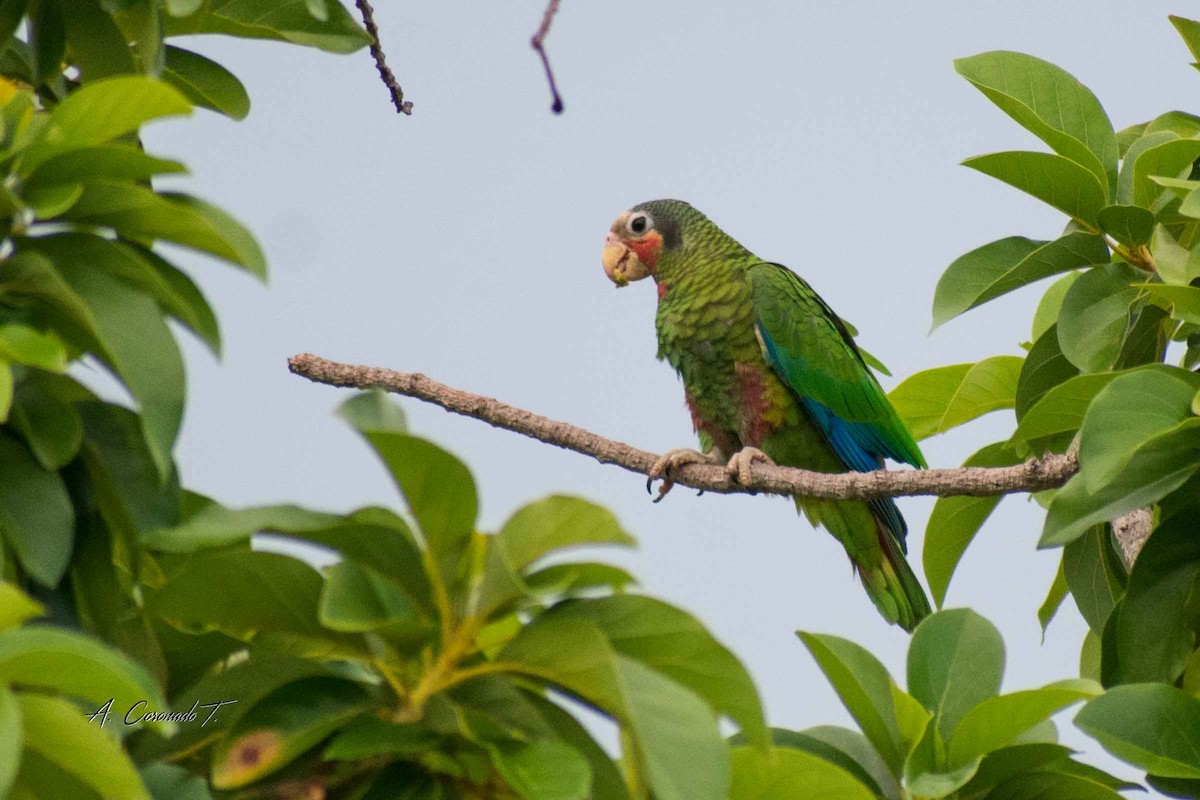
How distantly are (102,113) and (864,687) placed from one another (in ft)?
3.54

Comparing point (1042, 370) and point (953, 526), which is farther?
point (953, 526)

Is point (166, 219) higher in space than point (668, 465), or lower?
higher

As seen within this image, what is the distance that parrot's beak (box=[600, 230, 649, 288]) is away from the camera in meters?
3.65

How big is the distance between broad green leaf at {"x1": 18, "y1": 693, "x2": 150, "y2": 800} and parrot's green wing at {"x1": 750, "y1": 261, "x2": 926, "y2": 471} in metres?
2.51

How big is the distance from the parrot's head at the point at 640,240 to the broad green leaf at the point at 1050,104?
166cm

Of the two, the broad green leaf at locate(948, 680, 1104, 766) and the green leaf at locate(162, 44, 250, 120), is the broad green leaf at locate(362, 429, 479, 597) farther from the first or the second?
the green leaf at locate(162, 44, 250, 120)

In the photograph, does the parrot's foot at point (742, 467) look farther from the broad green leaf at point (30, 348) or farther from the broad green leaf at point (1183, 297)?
the broad green leaf at point (30, 348)

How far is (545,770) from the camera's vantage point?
0.91 metres

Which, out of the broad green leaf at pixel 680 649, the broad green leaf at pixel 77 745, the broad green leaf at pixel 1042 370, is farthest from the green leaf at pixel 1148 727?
the broad green leaf at pixel 77 745

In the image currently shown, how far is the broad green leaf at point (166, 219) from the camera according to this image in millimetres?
931

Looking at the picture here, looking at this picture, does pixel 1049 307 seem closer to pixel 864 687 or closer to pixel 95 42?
pixel 864 687

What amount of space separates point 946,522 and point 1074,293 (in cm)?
49

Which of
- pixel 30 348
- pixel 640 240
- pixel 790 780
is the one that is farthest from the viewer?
pixel 640 240

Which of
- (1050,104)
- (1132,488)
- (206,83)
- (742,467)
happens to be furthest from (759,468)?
(206,83)
